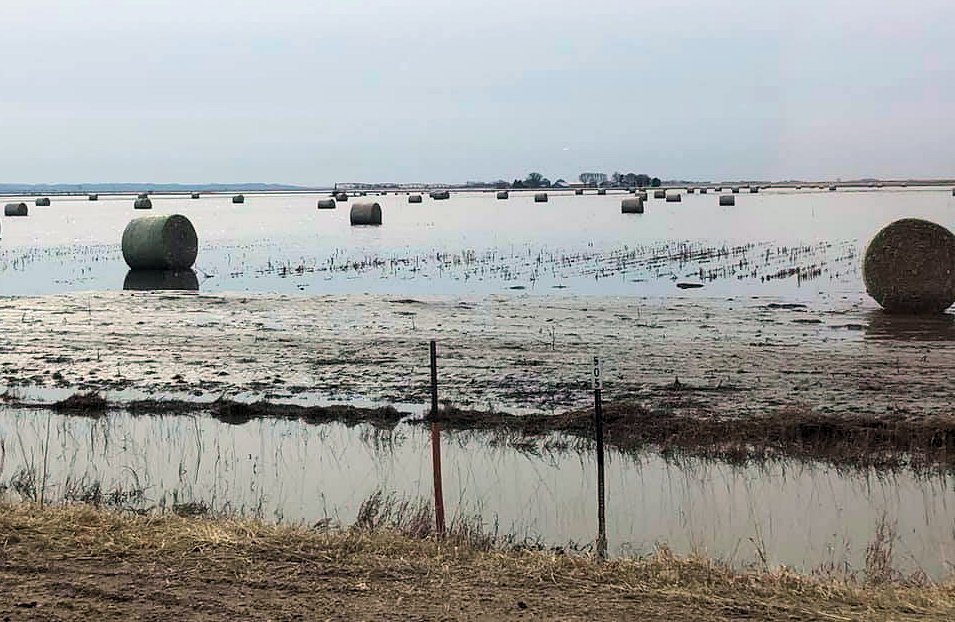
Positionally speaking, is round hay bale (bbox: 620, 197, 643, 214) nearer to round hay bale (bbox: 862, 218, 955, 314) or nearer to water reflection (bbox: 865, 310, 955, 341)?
round hay bale (bbox: 862, 218, 955, 314)

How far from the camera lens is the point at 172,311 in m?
20.9

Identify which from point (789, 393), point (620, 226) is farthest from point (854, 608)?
point (620, 226)

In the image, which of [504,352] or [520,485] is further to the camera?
[504,352]

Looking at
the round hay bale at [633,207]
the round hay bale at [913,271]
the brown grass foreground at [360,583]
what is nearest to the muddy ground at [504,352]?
the round hay bale at [913,271]

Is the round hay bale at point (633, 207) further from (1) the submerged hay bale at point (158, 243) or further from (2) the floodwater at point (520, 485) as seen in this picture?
(2) the floodwater at point (520, 485)

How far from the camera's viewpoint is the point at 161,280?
28109 mm

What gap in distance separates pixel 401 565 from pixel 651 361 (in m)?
8.37

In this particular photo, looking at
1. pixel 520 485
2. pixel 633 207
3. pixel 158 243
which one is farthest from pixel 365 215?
pixel 520 485

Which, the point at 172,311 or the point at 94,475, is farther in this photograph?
the point at 172,311

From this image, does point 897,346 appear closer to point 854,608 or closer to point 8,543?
point 854,608

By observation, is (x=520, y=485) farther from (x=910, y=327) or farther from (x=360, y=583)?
(x=910, y=327)

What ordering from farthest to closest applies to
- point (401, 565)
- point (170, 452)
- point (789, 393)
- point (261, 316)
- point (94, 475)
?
point (261, 316)
point (789, 393)
point (170, 452)
point (94, 475)
point (401, 565)

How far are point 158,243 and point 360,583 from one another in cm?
2511

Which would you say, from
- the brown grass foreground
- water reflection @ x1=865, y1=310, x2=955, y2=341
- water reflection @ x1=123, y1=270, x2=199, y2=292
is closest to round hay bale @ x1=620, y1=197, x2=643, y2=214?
water reflection @ x1=123, y1=270, x2=199, y2=292
